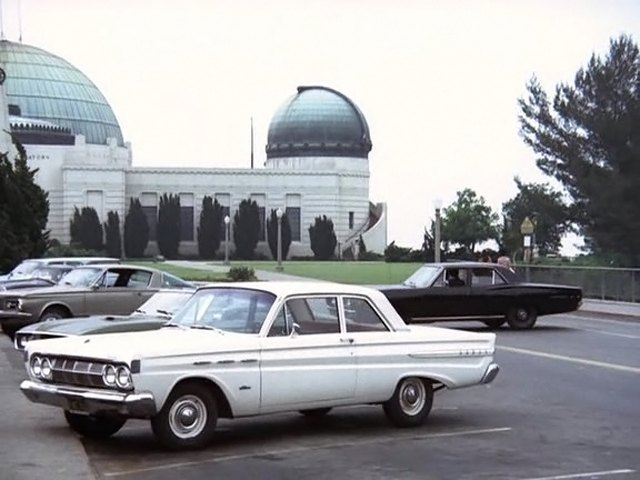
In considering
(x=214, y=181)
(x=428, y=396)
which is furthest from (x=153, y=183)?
(x=428, y=396)

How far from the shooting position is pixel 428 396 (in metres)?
12.4

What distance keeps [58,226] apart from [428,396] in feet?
385

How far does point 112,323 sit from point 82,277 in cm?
963

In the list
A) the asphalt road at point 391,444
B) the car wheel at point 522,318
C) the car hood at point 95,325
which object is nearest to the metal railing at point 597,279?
the car wheel at point 522,318

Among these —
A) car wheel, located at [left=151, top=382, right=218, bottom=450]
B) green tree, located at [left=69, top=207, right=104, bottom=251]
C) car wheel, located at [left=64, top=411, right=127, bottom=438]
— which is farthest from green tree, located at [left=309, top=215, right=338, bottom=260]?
car wheel, located at [left=151, top=382, right=218, bottom=450]

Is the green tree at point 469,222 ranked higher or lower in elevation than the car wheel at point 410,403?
higher

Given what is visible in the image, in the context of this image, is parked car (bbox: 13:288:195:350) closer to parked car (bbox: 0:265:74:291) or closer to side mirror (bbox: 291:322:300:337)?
side mirror (bbox: 291:322:300:337)

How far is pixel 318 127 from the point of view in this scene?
13975 centimetres

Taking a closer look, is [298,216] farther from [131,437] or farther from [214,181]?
[131,437]

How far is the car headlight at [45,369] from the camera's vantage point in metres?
10.9

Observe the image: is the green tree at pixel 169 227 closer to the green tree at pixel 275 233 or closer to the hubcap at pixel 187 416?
the green tree at pixel 275 233

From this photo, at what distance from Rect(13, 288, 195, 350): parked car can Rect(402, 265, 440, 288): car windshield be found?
27.8ft

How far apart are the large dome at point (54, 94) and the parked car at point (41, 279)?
104739 millimetres

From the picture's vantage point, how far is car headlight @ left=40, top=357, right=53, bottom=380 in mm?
10898
